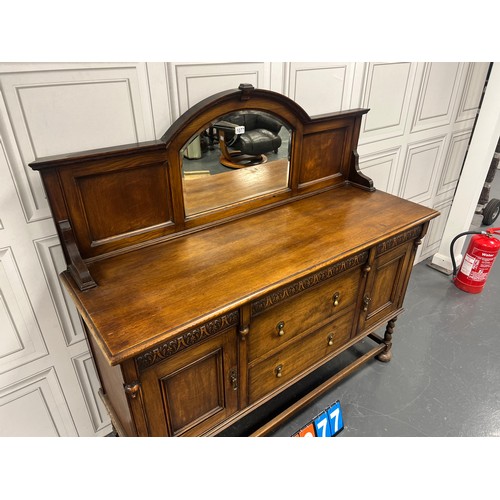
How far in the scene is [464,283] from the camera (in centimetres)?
273

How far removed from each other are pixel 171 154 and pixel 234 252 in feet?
1.30

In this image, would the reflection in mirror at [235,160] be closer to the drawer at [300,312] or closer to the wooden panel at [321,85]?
the wooden panel at [321,85]

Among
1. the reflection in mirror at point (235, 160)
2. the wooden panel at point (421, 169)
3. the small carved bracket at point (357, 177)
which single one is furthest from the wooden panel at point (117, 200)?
the wooden panel at point (421, 169)

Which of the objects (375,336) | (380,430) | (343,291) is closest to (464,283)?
(375,336)

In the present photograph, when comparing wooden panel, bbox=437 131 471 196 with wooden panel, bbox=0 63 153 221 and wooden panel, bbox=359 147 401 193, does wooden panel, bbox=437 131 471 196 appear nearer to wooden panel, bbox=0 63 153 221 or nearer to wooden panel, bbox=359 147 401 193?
wooden panel, bbox=359 147 401 193

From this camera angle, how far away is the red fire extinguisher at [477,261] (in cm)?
252

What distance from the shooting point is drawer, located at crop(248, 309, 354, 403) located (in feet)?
4.57

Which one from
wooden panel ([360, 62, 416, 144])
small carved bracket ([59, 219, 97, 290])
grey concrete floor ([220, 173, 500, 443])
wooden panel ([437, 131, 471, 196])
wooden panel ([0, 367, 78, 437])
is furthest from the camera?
wooden panel ([437, 131, 471, 196])

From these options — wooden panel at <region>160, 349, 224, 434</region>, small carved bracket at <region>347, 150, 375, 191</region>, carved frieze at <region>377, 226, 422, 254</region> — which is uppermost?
small carved bracket at <region>347, 150, 375, 191</region>

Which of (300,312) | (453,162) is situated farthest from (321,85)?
(453,162)

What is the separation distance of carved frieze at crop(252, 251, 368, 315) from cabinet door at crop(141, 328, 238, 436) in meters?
0.12

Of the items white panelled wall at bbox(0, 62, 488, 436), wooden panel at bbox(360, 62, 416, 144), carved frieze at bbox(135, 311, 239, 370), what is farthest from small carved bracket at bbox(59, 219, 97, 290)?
wooden panel at bbox(360, 62, 416, 144)

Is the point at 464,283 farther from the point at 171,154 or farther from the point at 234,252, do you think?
the point at 171,154

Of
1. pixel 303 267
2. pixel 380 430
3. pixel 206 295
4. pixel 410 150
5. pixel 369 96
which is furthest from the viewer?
pixel 410 150
